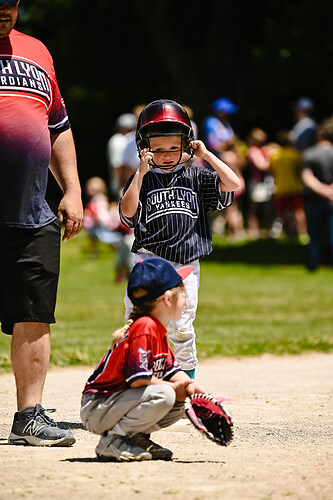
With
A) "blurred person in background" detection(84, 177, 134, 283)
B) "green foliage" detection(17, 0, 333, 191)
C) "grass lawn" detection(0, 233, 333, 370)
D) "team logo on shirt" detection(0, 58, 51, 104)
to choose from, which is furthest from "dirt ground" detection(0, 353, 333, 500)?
"green foliage" detection(17, 0, 333, 191)

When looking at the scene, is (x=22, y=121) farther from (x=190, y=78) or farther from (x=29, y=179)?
(x=190, y=78)

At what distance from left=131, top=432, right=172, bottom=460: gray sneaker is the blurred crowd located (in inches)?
295

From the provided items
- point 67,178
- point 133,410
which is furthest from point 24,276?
point 133,410

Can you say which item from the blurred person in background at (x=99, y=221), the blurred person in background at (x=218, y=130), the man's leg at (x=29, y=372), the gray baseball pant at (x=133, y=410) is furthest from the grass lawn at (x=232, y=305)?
the gray baseball pant at (x=133, y=410)

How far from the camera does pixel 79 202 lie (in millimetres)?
5348

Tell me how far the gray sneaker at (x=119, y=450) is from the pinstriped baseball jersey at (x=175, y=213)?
140cm

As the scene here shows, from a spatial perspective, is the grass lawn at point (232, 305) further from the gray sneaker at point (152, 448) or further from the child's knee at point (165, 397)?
the child's knee at point (165, 397)

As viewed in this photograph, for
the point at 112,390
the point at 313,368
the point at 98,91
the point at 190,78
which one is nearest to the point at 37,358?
the point at 112,390

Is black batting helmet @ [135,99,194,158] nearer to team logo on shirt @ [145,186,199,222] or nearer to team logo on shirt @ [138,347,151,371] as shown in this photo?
team logo on shirt @ [145,186,199,222]

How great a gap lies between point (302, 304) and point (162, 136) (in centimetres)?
731

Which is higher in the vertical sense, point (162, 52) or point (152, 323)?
point (162, 52)

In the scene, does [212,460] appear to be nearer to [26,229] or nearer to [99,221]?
[26,229]

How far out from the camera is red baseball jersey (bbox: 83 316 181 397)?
173 inches

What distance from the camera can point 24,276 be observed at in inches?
198
